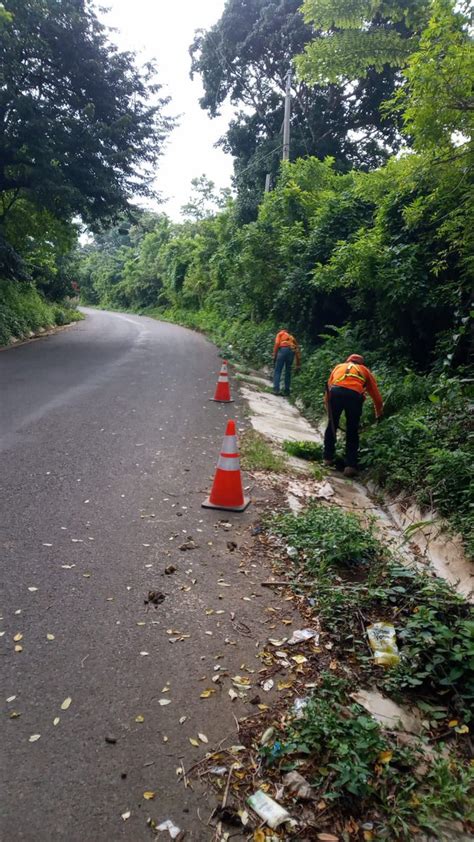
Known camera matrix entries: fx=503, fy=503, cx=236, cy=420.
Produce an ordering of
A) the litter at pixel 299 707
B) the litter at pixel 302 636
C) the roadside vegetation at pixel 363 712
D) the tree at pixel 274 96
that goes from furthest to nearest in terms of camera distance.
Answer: the tree at pixel 274 96 < the litter at pixel 302 636 < the litter at pixel 299 707 < the roadside vegetation at pixel 363 712

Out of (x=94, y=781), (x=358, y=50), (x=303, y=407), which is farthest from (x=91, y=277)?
(x=94, y=781)

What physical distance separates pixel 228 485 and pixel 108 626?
204 cm

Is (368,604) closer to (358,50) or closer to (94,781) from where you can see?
(94,781)

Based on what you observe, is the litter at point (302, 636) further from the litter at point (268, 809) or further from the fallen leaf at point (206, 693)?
A: the litter at point (268, 809)

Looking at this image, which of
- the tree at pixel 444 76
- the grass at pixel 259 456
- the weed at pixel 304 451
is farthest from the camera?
the weed at pixel 304 451

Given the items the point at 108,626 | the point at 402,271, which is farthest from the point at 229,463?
the point at 402,271

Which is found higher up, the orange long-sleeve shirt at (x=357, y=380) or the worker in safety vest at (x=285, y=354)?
the orange long-sleeve shirt at (x=357, y=380)

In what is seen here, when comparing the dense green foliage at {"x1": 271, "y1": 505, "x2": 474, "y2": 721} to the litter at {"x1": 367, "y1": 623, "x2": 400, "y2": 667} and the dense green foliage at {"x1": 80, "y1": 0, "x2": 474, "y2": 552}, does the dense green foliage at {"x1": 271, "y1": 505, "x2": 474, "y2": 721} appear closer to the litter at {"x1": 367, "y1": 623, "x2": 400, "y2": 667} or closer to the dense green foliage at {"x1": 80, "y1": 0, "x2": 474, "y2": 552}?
the litter at {"x1": 367, "y1": 623, "x2": 400, "y2": 667}

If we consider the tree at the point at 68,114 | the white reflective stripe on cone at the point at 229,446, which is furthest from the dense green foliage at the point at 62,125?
the white reflective stripe on cone at the point at 229,446

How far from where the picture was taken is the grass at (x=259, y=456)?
606cm

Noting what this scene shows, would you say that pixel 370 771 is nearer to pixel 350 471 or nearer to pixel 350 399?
pixel 350 471

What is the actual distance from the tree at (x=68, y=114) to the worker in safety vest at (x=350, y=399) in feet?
38.4

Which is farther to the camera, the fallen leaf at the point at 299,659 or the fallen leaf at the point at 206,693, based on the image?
the fallen leaf at the point at 299,659

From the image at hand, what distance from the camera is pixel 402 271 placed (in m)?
7.50
